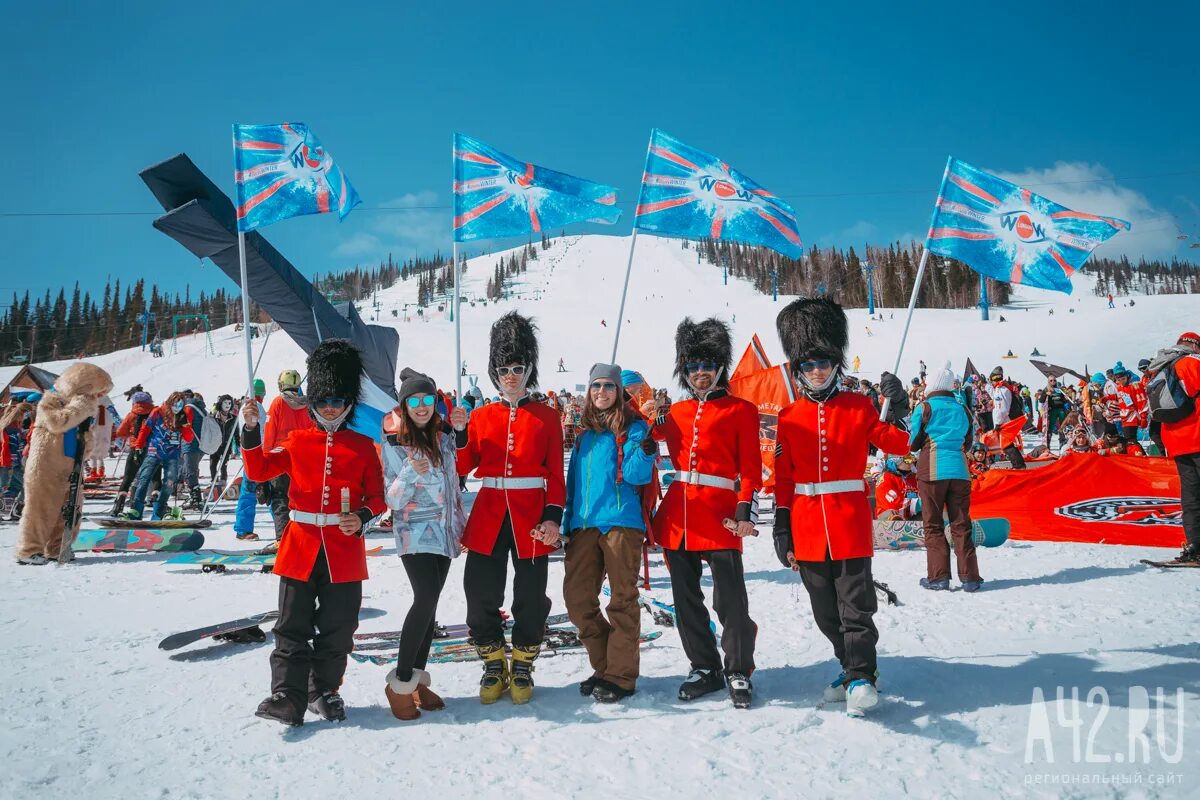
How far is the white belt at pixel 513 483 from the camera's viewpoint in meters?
3.71

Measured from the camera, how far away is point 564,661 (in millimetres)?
4188

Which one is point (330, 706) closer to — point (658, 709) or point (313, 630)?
point (313, 630)

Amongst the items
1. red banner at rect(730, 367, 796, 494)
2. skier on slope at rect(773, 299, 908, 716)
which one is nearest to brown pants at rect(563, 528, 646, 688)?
skier on slope at rect(773, 299, 908, 716)

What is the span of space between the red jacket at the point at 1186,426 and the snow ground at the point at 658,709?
1.12 meters

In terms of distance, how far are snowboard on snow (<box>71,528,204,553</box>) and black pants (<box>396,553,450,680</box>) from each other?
5.58m

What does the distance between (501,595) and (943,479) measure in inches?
160

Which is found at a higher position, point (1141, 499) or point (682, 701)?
point (1141, 499)

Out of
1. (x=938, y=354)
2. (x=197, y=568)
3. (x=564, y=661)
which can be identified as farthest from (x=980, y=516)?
(x=938, y=354)

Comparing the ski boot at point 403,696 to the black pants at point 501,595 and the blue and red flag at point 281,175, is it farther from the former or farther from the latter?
the blue and red flag at point 281,175

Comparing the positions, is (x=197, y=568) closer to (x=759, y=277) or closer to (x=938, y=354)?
(x=938, y=354)

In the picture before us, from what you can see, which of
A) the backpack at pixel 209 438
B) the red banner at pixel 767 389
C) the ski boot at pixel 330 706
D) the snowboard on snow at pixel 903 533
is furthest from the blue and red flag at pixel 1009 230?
the backpack at pixel 209 438

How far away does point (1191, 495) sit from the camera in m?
6.15

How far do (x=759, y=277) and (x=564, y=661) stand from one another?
107 meters

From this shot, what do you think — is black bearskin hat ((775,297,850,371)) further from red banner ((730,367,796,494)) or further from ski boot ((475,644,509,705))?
red banner ((730,367,796,494))
